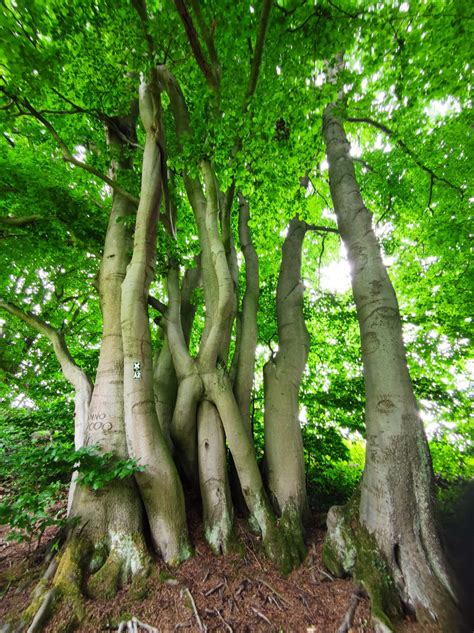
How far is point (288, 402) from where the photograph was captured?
390cm

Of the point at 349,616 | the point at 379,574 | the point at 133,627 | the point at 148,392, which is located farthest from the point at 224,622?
the point at 148,392

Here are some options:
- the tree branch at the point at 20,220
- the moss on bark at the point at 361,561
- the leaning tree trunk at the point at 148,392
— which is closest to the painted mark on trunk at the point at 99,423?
the leaning tree trunk at the point at 148,392

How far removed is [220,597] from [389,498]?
5.86ft

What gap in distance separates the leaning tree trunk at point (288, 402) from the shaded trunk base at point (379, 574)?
1.75 feet

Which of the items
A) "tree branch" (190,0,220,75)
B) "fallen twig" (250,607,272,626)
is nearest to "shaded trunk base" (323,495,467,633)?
"fallen twig" (250,607,272,626)

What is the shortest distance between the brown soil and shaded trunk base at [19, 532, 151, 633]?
0.24 feet

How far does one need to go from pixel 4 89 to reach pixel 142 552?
5918 mm

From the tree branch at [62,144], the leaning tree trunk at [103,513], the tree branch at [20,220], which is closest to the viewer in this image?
the leaning tree trunk at [103,513]

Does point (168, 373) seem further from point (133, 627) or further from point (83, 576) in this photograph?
point (133, 627)

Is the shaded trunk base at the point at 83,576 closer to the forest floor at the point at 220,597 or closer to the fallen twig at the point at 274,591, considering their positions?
the forest floor at the point at 220,597

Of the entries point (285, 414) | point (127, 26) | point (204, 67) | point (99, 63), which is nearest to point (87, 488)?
point (285, 414)

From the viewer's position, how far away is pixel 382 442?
2625mm


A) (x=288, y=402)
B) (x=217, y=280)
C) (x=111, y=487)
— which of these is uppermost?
(x=217, y=280)

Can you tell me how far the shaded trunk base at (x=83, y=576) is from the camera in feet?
6.74
